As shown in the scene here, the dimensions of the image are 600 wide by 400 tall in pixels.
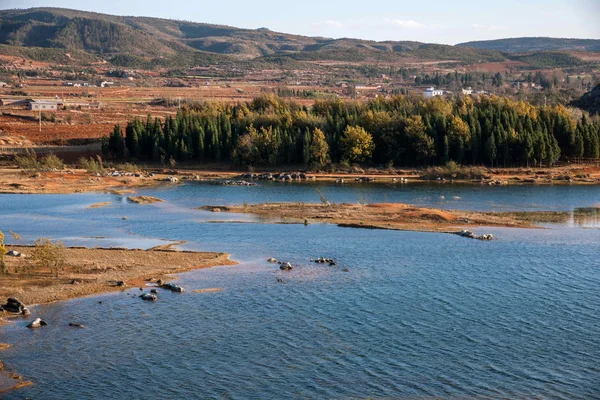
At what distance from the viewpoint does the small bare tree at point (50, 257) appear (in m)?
35.9

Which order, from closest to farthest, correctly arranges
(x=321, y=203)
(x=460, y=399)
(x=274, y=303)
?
1. (x=460, y=399)
2. (x=274, y=303)
3. (x=321, y=203)

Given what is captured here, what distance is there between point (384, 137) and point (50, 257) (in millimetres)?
49247

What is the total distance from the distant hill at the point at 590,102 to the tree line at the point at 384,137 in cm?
2428

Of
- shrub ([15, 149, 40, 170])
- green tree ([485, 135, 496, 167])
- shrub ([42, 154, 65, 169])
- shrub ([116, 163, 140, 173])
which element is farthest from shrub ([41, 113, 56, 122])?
green tree ([485, 135, 496, 167])

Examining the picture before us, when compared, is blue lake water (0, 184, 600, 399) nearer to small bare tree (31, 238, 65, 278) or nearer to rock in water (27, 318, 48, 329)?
rock in water (27, 318, 48, 329)

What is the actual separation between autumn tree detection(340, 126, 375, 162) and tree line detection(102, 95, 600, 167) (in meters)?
0.09

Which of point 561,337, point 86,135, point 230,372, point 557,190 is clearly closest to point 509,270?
point 561,337

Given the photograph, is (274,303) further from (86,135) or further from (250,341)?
(86,135)

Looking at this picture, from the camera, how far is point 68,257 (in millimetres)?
39188

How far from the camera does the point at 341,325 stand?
2941cm

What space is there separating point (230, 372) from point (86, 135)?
8003cm

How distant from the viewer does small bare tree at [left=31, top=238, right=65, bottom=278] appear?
3588 centimetres

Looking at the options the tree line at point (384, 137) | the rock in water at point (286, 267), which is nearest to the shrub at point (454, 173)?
the tree line at point (384, 137)

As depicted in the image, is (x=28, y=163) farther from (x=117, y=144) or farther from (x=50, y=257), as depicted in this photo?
(x=50, y=257)
